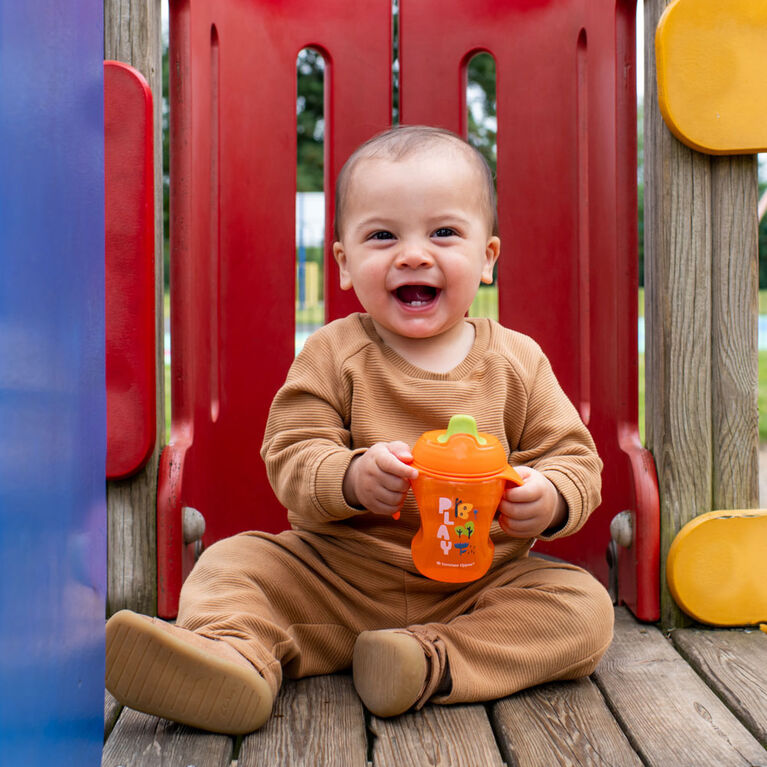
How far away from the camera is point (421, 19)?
202cm

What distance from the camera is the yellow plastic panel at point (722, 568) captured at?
1.55 m

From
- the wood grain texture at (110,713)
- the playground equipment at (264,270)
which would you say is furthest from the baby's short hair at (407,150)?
the wood grain texture at (110,713)

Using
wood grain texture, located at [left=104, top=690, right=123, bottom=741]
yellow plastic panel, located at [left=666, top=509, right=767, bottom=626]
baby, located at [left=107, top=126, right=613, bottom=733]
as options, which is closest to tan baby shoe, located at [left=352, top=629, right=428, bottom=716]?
baby, located at [left=107, top=126, right=613, bottom=733]

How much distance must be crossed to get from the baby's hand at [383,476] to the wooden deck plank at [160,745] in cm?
36

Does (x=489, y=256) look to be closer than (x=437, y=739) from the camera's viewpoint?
No

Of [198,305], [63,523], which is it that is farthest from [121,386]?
[63,523]

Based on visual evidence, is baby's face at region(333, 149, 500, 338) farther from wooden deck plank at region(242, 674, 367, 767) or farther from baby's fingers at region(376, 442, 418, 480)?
wooden deck plank at region(242, 674, 367, 767)

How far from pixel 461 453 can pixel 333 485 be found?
9.8 inches

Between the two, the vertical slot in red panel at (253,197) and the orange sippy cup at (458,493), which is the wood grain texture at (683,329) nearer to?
the orange sippy cup at (458,493)

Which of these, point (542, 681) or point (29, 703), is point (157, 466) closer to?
point (542, 681)

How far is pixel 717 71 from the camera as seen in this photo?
1548mm

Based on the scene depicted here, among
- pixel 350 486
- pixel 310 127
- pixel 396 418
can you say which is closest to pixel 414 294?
pixel 396 418

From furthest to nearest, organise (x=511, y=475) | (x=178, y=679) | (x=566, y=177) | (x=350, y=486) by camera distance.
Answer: (x=566, y=177)
(x=350, y=486)
(x=511, y=475)
(x=178, y=679)

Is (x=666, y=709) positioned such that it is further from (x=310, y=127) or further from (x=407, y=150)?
(x=310, y=127)
